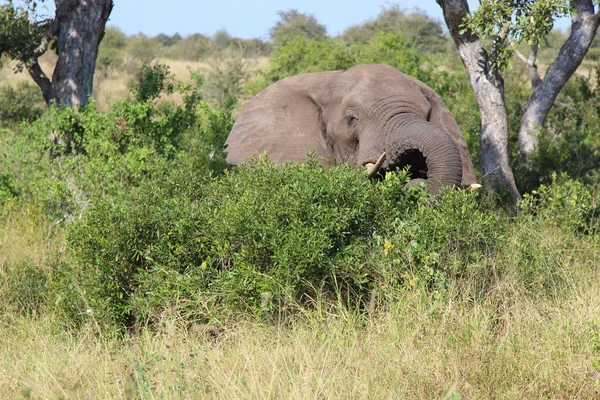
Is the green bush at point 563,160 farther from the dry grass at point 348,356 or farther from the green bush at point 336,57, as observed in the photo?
the dry grass at point 348,356

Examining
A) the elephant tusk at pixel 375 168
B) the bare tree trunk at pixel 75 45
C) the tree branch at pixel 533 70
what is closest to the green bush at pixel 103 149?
the bare tree trunk at pixel 75 45

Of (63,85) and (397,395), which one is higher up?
(63,85)

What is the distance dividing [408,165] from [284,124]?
5.72ft

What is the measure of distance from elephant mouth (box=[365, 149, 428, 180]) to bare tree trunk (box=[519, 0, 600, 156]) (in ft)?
9.97

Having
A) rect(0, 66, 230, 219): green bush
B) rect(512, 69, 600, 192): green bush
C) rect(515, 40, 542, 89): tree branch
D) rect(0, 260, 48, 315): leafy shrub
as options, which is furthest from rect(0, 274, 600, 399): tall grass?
rect(515, 40, 542, 89): tree branch

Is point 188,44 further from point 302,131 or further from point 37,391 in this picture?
point 37,391

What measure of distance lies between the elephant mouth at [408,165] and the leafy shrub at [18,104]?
9.65m

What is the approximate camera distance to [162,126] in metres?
8.93

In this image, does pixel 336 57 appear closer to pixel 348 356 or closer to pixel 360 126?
pixel 360 126

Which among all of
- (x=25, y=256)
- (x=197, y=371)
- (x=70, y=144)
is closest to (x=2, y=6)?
(x=70, y=144)

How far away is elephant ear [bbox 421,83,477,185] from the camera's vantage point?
7.12 metres

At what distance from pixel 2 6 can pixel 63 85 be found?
1024mm

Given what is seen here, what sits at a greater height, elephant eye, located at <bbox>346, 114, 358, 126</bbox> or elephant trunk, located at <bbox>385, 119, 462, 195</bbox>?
elephant eye, located at <bbox>346, 114, 358, 126</bbox>

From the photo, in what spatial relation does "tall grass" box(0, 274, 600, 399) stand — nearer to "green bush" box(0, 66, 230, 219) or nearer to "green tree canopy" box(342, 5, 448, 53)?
"green bush" box(0, 66, 230, 219)
